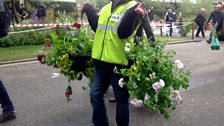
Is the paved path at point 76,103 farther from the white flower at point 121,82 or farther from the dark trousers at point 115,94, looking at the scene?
the white flower at point 121,82

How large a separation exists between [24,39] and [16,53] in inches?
82.6

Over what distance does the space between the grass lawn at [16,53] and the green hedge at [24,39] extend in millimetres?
369

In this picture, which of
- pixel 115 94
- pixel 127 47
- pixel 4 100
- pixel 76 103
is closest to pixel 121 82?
pixel 115 94

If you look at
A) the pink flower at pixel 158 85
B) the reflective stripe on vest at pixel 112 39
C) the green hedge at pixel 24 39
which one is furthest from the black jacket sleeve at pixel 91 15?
the green hedge at pixel 24 39

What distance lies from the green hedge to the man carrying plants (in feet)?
31.6

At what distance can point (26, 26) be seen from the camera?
552 inches

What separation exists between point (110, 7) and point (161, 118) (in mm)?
1964

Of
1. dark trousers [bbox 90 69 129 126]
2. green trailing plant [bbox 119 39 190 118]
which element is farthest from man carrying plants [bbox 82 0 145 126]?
green trailing plant [bbox 119 39 190 118]

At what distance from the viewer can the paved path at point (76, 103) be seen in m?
4.68

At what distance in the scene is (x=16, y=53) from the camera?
11.2 metres

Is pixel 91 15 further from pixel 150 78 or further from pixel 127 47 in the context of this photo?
pixel 150 78

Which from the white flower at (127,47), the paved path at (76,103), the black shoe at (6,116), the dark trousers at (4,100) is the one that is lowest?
the paved path at (76,103)

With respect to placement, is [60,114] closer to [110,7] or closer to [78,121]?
[78,121]

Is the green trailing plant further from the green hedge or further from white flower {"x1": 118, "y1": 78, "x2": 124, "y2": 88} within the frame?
the green hedge
